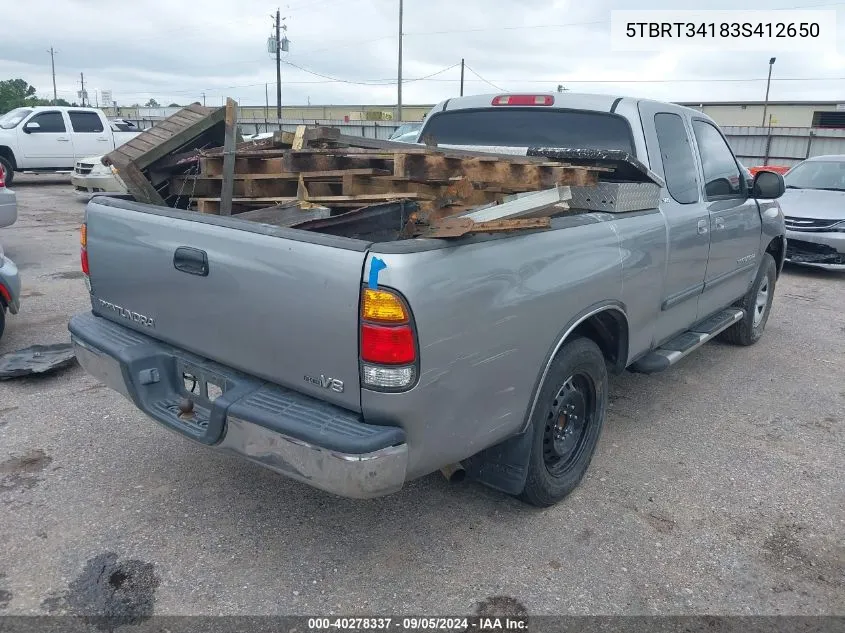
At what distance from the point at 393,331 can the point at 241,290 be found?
2.33 feet

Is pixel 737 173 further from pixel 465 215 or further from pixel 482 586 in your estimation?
pixel 482 586

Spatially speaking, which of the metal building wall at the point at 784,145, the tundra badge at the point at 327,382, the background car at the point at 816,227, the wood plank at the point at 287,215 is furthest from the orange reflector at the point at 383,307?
the metal building wall at the point at 784,145

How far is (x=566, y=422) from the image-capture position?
346 centimetres

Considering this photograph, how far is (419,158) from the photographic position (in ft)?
10.2

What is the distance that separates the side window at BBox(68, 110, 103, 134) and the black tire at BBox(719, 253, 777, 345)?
1681 centimetres

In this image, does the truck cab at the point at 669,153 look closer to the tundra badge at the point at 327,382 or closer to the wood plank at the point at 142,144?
the wood plank at the point at 142,144

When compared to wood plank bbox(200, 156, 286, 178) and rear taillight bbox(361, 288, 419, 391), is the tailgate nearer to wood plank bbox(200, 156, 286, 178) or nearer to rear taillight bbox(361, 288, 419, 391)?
rear taillight bbox(361, 288, 419, 391)

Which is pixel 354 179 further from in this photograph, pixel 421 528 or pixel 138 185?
pixel 421 528

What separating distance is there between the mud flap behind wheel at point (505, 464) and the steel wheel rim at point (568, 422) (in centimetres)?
21

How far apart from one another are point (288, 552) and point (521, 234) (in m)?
1.73


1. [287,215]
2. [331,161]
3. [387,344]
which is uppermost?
[331,161]

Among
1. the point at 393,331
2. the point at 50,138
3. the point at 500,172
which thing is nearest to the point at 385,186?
the point at 500,172

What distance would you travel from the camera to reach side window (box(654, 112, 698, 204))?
4266 mm

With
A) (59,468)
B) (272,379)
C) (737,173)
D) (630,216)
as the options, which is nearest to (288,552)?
(272,379)
